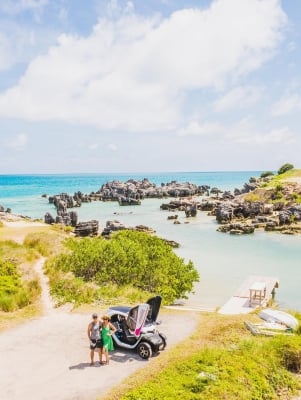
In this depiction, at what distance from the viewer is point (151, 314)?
656 inches

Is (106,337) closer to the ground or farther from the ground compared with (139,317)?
closer to the ground

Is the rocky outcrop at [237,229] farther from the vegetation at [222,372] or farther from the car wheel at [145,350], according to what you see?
the car wheel at [145,350]

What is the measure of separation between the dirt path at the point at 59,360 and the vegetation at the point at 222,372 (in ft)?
3.20

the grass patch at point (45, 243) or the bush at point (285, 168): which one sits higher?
the bush at point (285, 168)

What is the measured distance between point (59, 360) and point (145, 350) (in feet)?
10.5

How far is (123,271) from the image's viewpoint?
24.9m

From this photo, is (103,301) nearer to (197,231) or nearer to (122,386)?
(122,386)

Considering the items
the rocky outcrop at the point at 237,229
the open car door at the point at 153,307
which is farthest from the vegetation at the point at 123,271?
the rocky outcrop at the point at 237,229

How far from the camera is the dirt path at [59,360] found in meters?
13.2

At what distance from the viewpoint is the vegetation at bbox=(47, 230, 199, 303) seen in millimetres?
24366

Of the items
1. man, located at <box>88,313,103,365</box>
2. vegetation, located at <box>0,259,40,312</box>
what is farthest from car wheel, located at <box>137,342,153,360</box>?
vegetation, located at <box>0,259,40,312</box>

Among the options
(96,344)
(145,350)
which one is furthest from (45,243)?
(145,350)

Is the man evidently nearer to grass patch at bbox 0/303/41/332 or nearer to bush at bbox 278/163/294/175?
grass patch at bbox 0/303/41/332

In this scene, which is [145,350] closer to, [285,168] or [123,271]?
[123,271]
